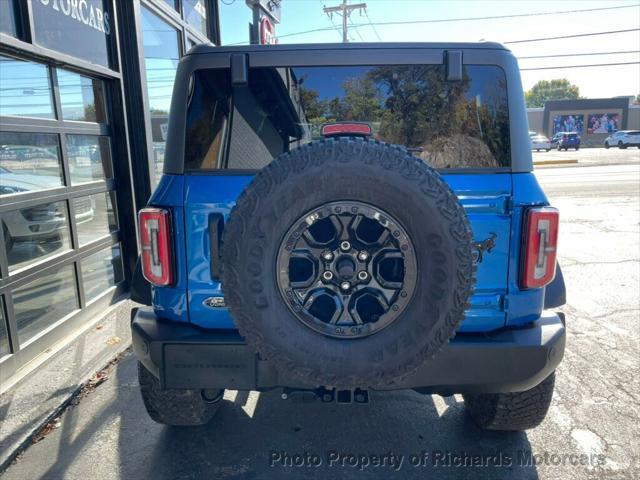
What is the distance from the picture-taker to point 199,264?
2.08 metres

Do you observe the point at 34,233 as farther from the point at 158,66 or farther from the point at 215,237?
the point at 158,66

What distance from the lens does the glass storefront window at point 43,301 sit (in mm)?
3756

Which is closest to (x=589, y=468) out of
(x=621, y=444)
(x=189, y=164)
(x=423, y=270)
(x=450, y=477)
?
(x=621, y=444)

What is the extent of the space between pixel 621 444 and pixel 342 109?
8.08 ft

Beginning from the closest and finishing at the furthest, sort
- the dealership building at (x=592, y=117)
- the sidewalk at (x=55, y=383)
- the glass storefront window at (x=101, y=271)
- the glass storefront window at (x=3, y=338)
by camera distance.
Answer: the sidewalk at (x=55, y=383) < the glass storefront window at (x=3, y=338) < the glass storefront window at (x=101, y=271) < the dealership building at (x=592, y=117)

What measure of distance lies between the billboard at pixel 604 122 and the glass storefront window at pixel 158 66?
50458mm

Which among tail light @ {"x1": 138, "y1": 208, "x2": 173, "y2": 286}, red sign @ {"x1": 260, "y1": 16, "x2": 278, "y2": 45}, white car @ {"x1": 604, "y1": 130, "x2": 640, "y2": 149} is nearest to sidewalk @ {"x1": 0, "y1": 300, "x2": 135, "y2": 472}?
tail light @ {"x1": 138, "y1": 208, "x2": 173, "y2": 286}

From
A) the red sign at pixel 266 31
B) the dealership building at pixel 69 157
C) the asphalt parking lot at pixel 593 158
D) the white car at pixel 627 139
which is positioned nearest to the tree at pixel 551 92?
the white car at pixel 627 139

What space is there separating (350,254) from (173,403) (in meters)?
1.49

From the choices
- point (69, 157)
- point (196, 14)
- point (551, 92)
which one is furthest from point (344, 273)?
point (551, 92)

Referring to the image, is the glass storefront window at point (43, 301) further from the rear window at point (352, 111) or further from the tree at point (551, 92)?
the tree at point (551, 92)

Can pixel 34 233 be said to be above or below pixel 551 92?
below

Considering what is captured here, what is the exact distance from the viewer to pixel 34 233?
3.91m

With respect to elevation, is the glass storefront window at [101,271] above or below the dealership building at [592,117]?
below
